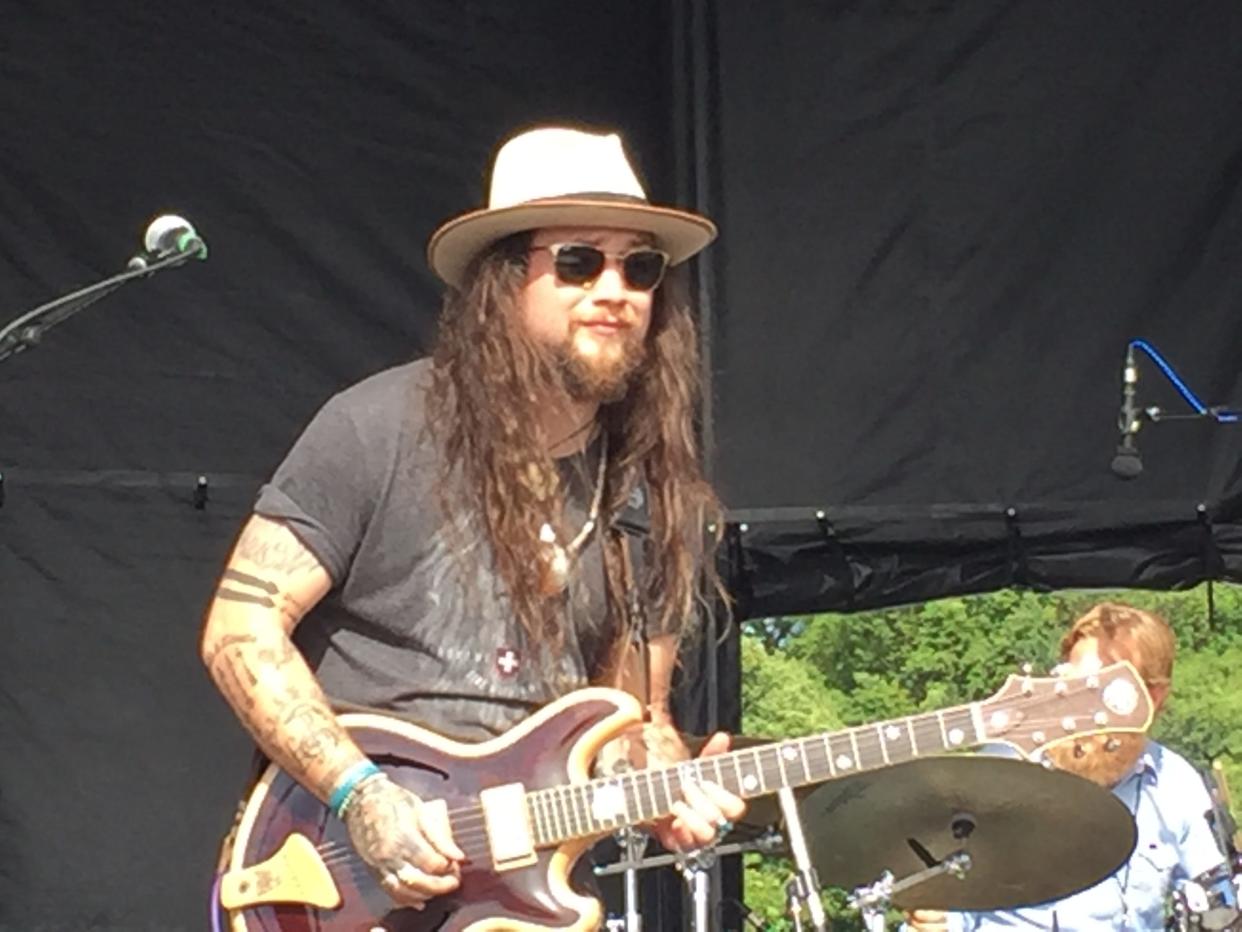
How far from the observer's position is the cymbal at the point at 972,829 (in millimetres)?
4191

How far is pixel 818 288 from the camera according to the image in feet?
17.4

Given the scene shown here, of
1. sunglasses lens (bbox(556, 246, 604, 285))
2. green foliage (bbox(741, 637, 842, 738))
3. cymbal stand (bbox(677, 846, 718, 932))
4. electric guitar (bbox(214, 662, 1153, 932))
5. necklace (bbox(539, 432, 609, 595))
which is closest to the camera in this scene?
electric guitar (bbox(214, 662, 1153, 932))

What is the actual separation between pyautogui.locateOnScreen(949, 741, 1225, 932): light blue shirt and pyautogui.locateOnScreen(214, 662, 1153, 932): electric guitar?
162 centimetres

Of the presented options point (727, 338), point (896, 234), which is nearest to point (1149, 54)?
point (896, 234)

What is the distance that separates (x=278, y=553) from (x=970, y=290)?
2.40 m

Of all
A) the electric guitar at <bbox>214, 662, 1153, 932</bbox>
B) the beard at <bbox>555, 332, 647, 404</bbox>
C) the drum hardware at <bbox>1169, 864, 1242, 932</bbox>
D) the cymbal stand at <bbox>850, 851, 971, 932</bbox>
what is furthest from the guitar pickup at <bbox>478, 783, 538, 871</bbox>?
the drum hardware at <bbox>1169, 864, 1242, 932</bbox>

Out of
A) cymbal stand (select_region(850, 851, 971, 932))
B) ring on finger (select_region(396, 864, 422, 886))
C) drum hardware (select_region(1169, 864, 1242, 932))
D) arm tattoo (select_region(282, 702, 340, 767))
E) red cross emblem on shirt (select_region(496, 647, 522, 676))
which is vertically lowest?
drum hardware (select_region(1169, 864, 1242, 932))

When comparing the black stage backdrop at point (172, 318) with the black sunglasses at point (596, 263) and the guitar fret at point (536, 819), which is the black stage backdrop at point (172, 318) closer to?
the black sunglasses at point (596, 263)

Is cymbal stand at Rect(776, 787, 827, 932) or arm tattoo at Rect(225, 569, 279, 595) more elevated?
arm tattoo at Rect(225, 569, 279, 595)

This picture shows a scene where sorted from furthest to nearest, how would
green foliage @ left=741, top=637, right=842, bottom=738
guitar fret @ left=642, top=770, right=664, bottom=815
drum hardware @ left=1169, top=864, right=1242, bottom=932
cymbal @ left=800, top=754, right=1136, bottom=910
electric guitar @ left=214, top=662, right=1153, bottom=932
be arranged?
green foliage @ left=741, top=637, right=842, bottom=738 < drum hardware @ left=1169, top=864, right=1242, bottom=932 < cymbal @ left=800, top=754, right=1136, bottom=910 < guitar fret @ left=642, top=770, right=664, bottom=815 < electric guitar @ left=214, top=662, right=1153, bottom=932

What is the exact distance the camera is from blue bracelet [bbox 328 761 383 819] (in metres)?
3.27

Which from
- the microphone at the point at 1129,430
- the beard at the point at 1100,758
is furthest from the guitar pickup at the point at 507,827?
the beard at the point at 1100,758

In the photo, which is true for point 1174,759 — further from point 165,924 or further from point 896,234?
point 165,924

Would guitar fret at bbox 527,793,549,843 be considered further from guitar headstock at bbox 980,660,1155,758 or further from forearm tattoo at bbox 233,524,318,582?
guitar headstock at bbox 980,660,1155,758
